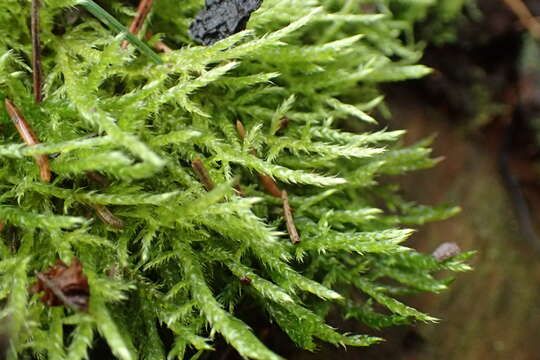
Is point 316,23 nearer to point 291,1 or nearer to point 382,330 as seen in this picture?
point 291,1

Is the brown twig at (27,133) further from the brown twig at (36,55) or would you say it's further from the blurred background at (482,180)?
the blurred background at (482,180)

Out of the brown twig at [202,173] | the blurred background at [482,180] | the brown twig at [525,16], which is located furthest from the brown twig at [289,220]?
the brown twig at [525,16]

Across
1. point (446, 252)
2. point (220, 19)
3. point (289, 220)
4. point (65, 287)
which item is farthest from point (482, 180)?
point (65, 287)

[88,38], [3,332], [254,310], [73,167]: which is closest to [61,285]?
[3,332]

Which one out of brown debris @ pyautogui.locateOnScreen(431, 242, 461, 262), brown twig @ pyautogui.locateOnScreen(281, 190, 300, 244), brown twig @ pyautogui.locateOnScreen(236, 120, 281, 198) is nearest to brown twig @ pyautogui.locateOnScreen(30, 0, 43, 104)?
brown twig @ pyautogui.locateOnScreen(236, 120, 281, 198)

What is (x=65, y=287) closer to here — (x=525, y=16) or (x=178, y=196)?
(x=178, y=196)

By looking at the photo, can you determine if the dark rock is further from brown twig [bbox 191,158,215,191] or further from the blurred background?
the blurred background

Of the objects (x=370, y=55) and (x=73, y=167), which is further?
(x=370, y=55)
